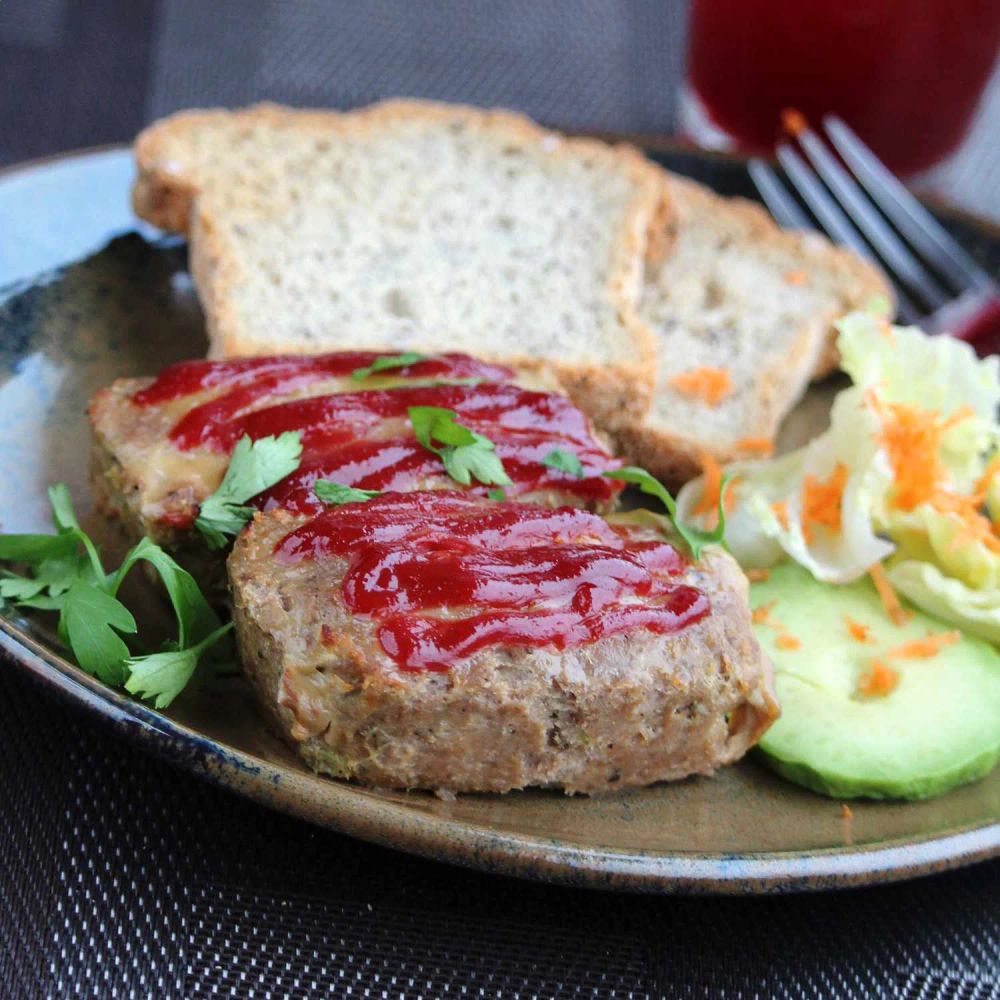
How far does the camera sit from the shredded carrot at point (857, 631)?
392 centimetres

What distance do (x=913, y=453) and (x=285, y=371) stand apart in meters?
1.98

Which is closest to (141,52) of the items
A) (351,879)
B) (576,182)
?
(576,182)

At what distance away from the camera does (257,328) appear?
4535 mm

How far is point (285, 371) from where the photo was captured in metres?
3.81

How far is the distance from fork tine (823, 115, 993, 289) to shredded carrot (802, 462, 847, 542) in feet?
5.42

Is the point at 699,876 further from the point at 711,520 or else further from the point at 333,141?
the point at 333,141

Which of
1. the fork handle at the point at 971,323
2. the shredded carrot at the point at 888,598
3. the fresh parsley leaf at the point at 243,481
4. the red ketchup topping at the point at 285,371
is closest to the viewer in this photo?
the fresh parsley leaf at the point at 243,481

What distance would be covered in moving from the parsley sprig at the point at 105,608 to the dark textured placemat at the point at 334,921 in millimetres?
203

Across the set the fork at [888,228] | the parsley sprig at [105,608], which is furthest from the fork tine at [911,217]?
the parsley sprig at [105,608]

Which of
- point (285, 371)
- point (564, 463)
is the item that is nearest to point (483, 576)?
point (564, 463)

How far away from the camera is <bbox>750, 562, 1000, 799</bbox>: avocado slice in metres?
3.51

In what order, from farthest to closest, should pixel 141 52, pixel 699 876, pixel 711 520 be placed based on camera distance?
pixel 141 52 < pixel 711 520 < pixel 699 876

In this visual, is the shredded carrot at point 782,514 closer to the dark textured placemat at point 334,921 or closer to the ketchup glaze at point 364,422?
the ketchup glaze at point 364,422

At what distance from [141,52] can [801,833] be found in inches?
217
